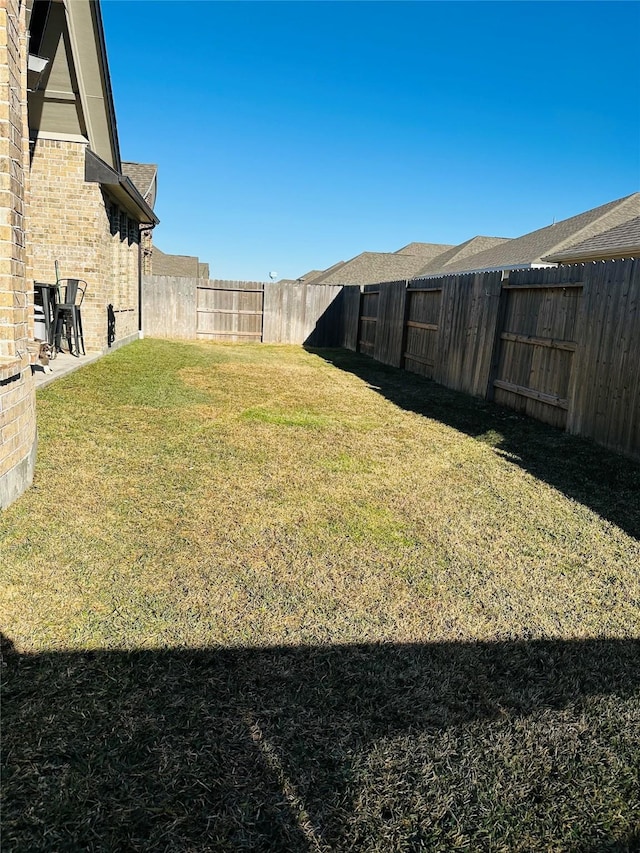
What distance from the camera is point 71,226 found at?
376 inches

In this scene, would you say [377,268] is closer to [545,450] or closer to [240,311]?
[240,311]

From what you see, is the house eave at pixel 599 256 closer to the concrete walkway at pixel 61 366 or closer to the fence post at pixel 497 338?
the fence post at pixel 497 338

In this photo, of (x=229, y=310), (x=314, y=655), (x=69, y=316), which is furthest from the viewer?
(x=229, y=310)

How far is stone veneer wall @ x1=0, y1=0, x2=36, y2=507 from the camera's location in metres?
3.17

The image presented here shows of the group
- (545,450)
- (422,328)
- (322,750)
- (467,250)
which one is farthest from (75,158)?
(467,250)

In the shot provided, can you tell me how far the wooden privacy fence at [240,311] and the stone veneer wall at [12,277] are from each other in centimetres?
1365

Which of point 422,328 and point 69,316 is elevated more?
point 422,328

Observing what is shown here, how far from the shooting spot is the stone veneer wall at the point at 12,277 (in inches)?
125

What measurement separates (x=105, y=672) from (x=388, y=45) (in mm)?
17242

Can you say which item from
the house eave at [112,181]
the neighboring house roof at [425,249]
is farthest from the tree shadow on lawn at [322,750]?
the neighboring house roof at [425,249]

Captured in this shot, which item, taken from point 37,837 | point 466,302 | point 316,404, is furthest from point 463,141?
point 37,837

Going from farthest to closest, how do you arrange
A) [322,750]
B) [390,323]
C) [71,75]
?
[390,323] → [71,75] → [322,750]

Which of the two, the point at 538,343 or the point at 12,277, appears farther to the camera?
the point at 538,343

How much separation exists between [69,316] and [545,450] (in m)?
7.54
